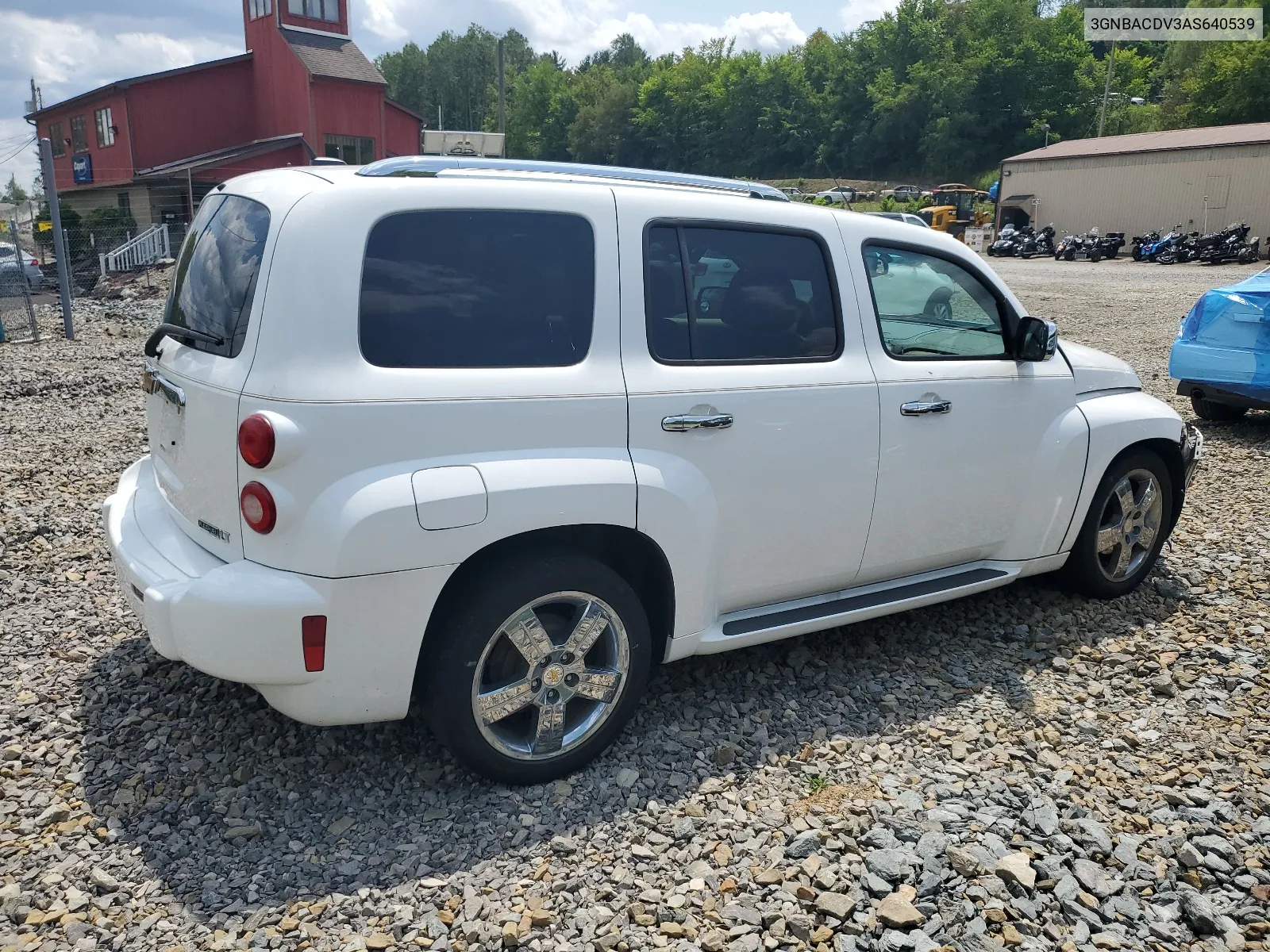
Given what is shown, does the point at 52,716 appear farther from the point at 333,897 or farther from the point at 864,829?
A: the point at 864,829

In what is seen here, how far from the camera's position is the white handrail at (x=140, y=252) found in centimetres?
2269

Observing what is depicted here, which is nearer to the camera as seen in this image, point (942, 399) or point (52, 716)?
point (52, 716)

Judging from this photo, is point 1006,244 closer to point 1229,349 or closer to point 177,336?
point 1229,349

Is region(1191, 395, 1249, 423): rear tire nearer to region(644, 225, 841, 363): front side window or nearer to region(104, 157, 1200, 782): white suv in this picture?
region(104, 157, 1200, 782): white suv

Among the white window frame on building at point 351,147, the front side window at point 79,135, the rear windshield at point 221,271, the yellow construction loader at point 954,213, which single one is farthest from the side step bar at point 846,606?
the front side window at point 79,135

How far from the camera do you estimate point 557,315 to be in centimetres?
321

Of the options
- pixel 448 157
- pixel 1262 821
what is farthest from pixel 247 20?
pixel 1262 821

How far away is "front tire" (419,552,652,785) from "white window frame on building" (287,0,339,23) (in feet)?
117

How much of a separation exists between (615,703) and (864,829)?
3.02 feet

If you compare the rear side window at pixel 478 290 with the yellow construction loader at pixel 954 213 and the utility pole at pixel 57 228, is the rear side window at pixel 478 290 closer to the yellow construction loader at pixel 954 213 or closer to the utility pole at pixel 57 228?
the utility pole at pixel 57 228

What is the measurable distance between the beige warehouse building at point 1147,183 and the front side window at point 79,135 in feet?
125

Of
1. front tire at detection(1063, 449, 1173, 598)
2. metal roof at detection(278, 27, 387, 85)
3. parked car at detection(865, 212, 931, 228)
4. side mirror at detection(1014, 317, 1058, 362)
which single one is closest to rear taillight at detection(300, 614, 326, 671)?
parked car at detection(865, 212, 931, 228)

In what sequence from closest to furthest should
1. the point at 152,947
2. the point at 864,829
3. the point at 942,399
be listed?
the point at 152,947
the point at 864,829
the point at 942,399

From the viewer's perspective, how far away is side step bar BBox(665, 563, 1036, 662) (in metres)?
3.62
